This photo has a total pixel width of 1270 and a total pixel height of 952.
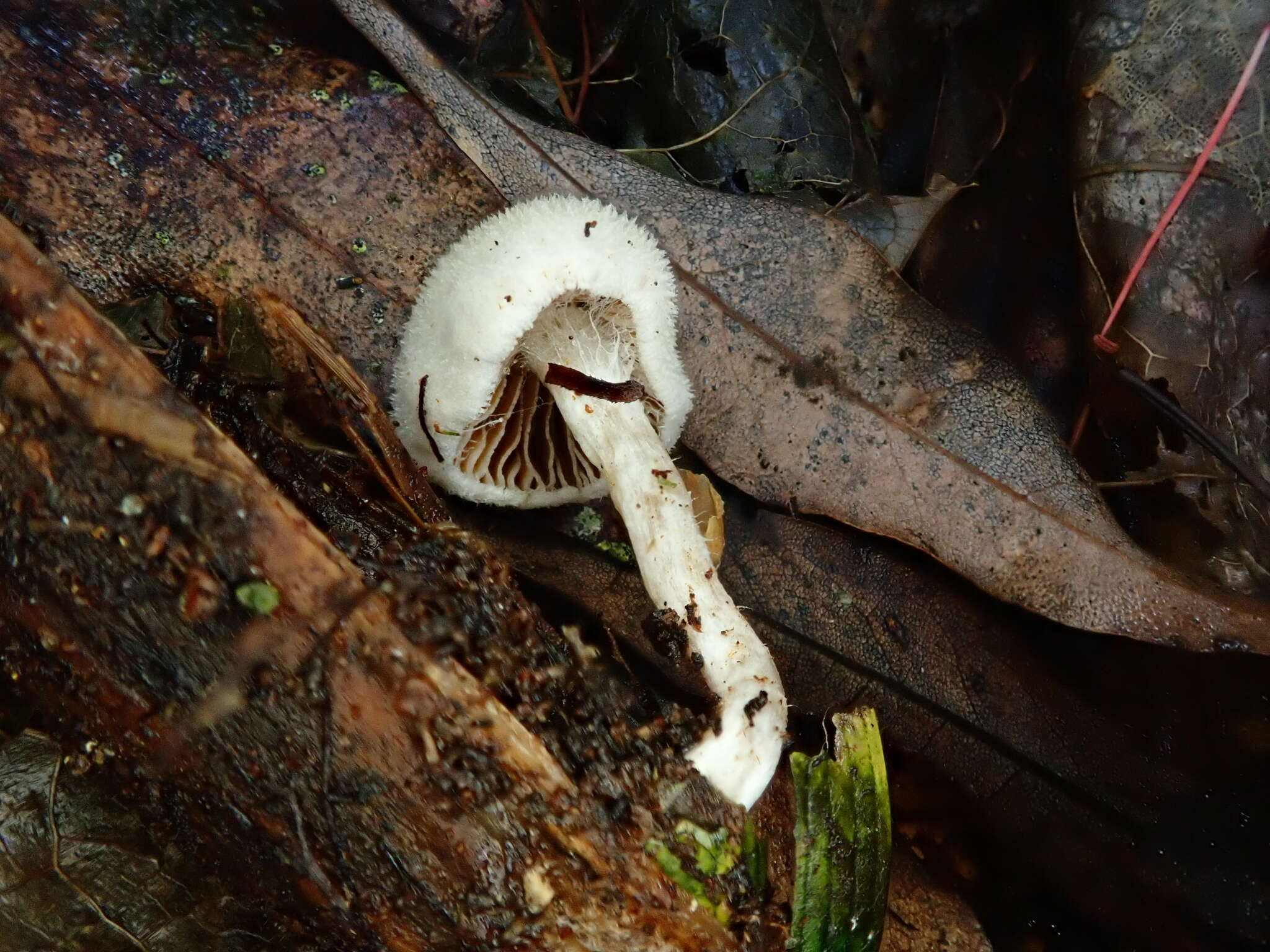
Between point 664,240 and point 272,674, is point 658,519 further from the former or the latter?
point 272,674

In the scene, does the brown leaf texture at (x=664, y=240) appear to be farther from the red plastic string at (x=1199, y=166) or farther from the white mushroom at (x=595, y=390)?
the red plastic string at (x=1199, y=166)

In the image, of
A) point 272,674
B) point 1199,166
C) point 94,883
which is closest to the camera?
point 272,674

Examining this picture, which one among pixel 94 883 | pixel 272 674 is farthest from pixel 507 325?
pixel 94 883

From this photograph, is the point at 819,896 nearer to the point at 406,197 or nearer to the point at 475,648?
the point at 475,648

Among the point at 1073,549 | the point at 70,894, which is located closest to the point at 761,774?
the point at 1073,549

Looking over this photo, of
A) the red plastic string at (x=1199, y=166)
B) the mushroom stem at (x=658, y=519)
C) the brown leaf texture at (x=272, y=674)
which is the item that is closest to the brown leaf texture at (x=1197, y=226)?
the red plastic string at (x=1199, y=166)
